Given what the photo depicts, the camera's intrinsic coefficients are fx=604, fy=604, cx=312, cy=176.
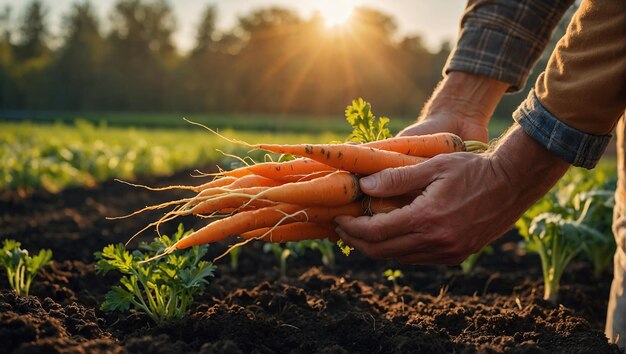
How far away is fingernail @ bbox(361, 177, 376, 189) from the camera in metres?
2.62

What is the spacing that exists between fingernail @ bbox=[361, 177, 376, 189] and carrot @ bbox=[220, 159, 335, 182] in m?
0.32

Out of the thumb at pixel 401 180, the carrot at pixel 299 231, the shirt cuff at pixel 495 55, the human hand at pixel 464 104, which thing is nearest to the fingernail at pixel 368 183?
the thumb at pixel 401 180

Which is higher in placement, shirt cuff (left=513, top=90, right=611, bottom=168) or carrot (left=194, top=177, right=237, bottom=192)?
shirt cuff (left=513, top=90, right=611, bottom=168)

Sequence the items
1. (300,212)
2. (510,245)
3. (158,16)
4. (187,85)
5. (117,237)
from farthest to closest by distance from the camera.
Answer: (158,16) < (187,85) < (510,245) < (117,237) < (300,212)

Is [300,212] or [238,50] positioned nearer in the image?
[300,212]

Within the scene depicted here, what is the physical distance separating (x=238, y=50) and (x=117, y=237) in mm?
63403

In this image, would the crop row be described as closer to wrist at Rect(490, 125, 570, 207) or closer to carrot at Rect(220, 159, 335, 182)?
carrot at Rect(220, 159, 335, 182)

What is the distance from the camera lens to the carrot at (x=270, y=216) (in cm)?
280

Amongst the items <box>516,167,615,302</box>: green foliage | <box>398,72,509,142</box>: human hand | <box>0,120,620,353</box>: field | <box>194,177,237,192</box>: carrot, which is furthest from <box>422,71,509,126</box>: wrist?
<box>194,177,237,192</box>: carrot

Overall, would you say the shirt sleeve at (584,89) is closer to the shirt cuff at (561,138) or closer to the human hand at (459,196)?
the shirt cuff at (561,138)

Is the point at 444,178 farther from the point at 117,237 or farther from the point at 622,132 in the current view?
the point at 117,237

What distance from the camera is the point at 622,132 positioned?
285cm

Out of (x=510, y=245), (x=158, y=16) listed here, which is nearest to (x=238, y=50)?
(x=158, y=16)

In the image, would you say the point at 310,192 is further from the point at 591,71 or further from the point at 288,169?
the point at 591,71
